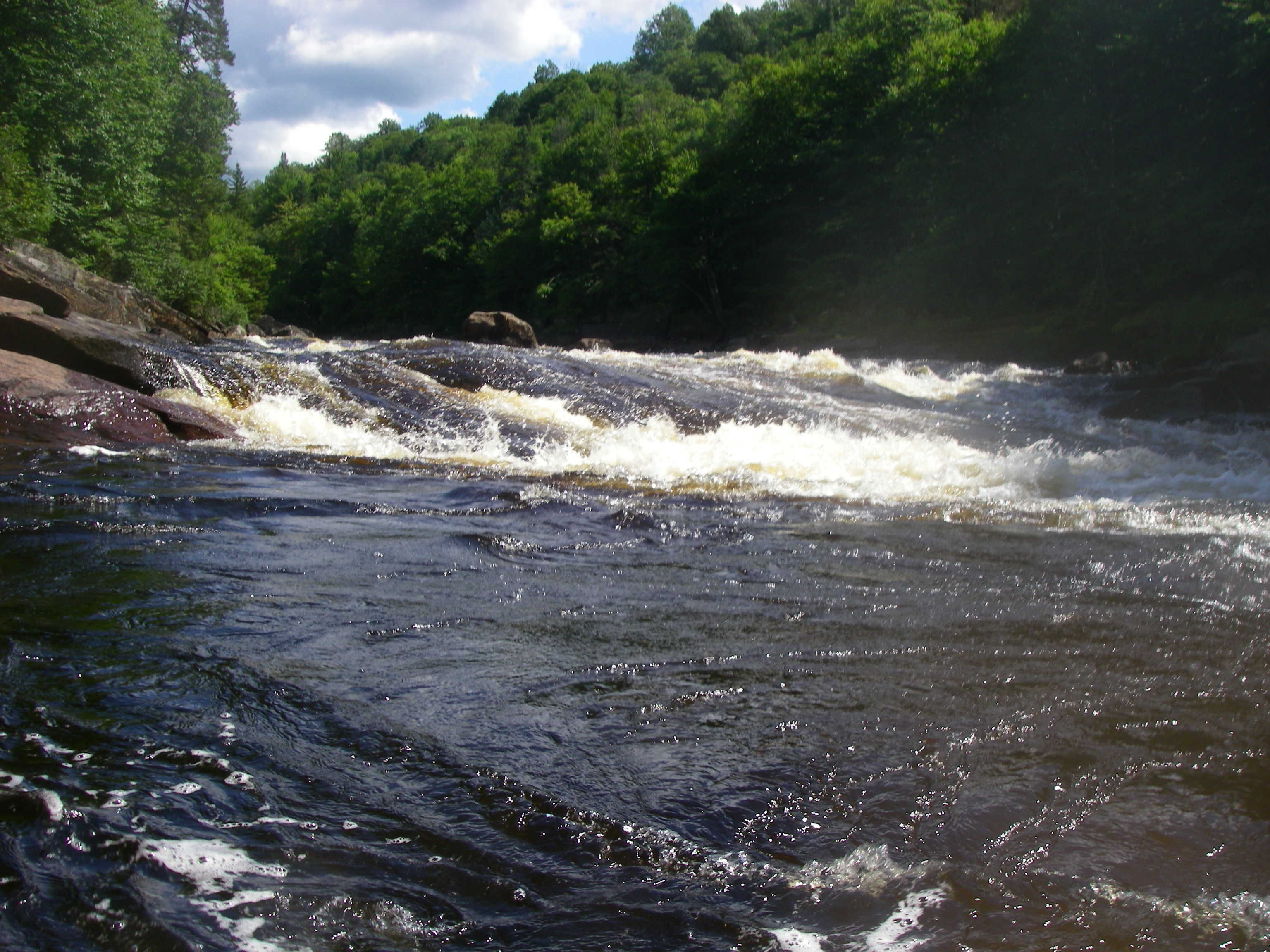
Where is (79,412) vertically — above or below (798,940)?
above

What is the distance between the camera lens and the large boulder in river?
914 inches

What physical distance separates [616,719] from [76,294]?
18.3m

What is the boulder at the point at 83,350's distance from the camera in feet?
34.1

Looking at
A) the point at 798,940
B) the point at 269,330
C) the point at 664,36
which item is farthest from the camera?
the point at 664,36

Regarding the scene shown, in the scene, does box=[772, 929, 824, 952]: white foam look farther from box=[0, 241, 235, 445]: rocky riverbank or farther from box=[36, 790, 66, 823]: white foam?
box=[0, 241, 235, 445]: rocky riverbank

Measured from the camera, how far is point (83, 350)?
10.5 metres

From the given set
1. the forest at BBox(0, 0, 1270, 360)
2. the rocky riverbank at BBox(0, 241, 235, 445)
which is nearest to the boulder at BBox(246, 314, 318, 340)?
the forest at BBox(0, 0, 1270, 360)

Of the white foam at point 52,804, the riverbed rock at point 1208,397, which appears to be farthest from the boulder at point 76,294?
the riverbed rock at point 1208,397

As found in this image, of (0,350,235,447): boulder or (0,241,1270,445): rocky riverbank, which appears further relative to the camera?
(0,241,1270,445): rocky riverbank

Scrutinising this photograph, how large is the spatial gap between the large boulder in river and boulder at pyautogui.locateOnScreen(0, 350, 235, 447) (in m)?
13.3

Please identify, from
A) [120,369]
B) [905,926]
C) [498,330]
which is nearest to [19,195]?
[498,330]

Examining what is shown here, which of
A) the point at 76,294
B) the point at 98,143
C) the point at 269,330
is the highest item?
the point at 98,143

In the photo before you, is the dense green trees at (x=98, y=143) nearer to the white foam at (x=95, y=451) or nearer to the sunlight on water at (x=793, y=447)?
the sunlight on water at (x=793, y=447)

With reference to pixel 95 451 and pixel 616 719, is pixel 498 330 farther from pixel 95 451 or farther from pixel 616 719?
pixel 616 719
